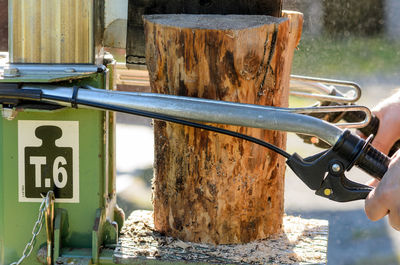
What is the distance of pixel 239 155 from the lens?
1.92m

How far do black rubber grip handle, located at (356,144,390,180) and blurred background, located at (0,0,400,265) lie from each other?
86 centimetres

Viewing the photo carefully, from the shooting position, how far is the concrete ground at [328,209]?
4.47 metres

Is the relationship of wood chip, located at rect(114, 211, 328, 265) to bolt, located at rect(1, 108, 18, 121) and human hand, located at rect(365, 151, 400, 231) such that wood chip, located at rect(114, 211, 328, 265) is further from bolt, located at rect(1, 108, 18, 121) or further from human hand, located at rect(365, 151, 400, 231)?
bolt, located at rect(1, 108, 18, 121)

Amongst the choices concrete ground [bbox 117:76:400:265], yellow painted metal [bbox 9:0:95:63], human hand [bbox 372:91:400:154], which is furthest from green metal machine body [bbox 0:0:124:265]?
concrete ground [bbox 117:76:400:265]

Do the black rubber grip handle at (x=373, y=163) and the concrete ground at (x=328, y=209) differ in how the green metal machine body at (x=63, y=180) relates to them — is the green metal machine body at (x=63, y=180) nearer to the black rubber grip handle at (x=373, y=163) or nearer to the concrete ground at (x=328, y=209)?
the black rubber grip handle at (x=373, y=163)

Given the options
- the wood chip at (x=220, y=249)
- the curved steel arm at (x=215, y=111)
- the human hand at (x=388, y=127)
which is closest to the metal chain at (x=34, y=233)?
the wood chip at (x=220, y=249)

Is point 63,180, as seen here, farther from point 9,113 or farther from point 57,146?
point 9,113

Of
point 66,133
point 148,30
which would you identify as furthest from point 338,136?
point 66,133

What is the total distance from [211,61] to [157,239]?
1.97 feet

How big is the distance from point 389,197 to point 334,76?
298 inches

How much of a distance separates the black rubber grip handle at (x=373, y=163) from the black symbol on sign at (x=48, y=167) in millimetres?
870

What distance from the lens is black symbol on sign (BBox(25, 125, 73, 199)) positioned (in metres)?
1.91

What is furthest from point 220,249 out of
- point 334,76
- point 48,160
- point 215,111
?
point 334,76

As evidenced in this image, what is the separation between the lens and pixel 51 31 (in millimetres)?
1869
